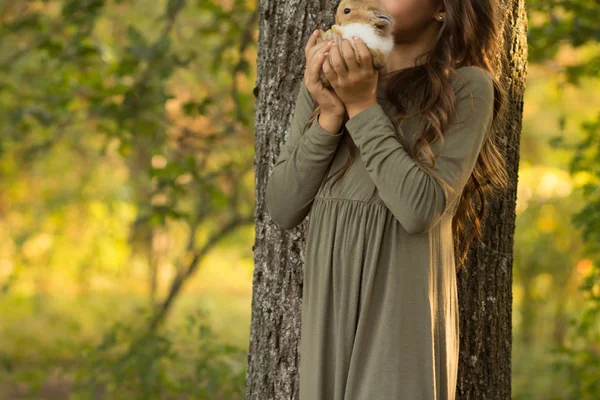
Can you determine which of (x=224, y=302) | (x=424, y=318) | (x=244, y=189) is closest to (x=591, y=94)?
(x=224, y=302)

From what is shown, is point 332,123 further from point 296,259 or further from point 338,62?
point 296,259

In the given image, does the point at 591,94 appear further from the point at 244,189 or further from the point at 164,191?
the point at 164,191

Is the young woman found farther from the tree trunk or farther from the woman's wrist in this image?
the tree trunk

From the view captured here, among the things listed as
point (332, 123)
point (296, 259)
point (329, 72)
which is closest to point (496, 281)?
point (296, 259)

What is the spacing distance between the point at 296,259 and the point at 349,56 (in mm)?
993

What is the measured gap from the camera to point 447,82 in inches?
69.1

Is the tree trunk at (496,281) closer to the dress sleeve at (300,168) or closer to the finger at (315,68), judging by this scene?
the dress sleeve at (300,168)

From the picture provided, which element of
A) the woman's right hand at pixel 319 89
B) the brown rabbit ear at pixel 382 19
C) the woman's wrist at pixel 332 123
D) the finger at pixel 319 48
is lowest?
the woman's wrist at pixel 332 123

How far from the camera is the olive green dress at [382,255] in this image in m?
1.64

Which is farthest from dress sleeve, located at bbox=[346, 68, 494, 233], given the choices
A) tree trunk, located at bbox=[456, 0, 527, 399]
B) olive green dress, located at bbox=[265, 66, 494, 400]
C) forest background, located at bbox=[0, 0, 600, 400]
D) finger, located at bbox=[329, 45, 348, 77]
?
forest background, located at bbox=[0, 0, 600, 400]

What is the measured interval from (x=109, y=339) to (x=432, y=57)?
372cm

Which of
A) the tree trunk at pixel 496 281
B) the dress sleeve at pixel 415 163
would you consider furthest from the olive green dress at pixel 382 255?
the tree trunk at pixel 496 281

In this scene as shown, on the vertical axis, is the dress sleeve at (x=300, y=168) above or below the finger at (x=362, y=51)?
below

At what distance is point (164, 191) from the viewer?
16.3ft
